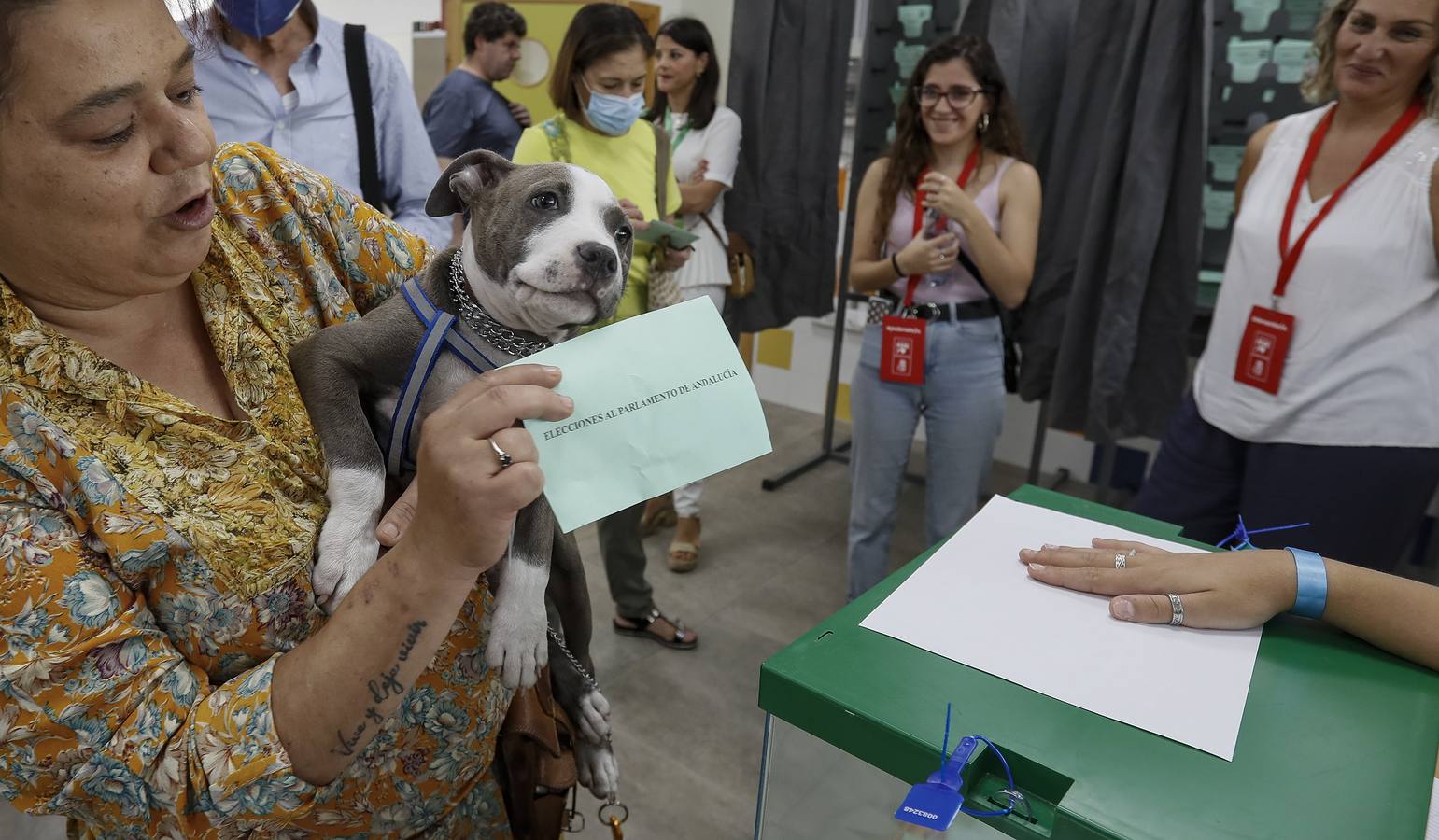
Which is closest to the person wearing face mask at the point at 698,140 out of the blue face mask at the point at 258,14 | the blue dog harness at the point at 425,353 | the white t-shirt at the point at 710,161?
the white t-shirt at the point at 710,161

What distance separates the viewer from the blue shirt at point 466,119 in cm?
304

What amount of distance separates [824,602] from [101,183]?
2590 millimetres

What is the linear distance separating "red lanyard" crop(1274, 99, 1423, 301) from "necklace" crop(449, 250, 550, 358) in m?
1.59

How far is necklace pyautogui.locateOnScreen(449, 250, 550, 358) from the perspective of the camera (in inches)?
33.2

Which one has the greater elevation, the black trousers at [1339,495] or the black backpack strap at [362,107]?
the black backpack strap at [362,107]

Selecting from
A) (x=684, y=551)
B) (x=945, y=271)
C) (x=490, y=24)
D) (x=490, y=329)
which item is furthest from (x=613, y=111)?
(x=684, y=551)

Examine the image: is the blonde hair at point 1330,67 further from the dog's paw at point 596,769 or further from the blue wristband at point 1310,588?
the dog's paw at point 596,769

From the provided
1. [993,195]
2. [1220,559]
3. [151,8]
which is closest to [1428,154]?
[993,195]

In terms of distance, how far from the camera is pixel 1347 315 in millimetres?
1626

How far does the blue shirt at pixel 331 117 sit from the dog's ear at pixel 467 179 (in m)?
0.86

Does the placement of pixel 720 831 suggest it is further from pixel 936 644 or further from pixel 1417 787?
pixel 1417 787

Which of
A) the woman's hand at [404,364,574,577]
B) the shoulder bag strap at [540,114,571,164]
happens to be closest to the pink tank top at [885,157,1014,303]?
the shoulder bag strap at [540,114,571,164]

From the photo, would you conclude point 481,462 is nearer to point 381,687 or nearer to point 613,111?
point 381,687

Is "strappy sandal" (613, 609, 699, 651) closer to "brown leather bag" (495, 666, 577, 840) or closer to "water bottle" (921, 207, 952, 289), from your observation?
"water bottle" (921, 207, 952, 289)
